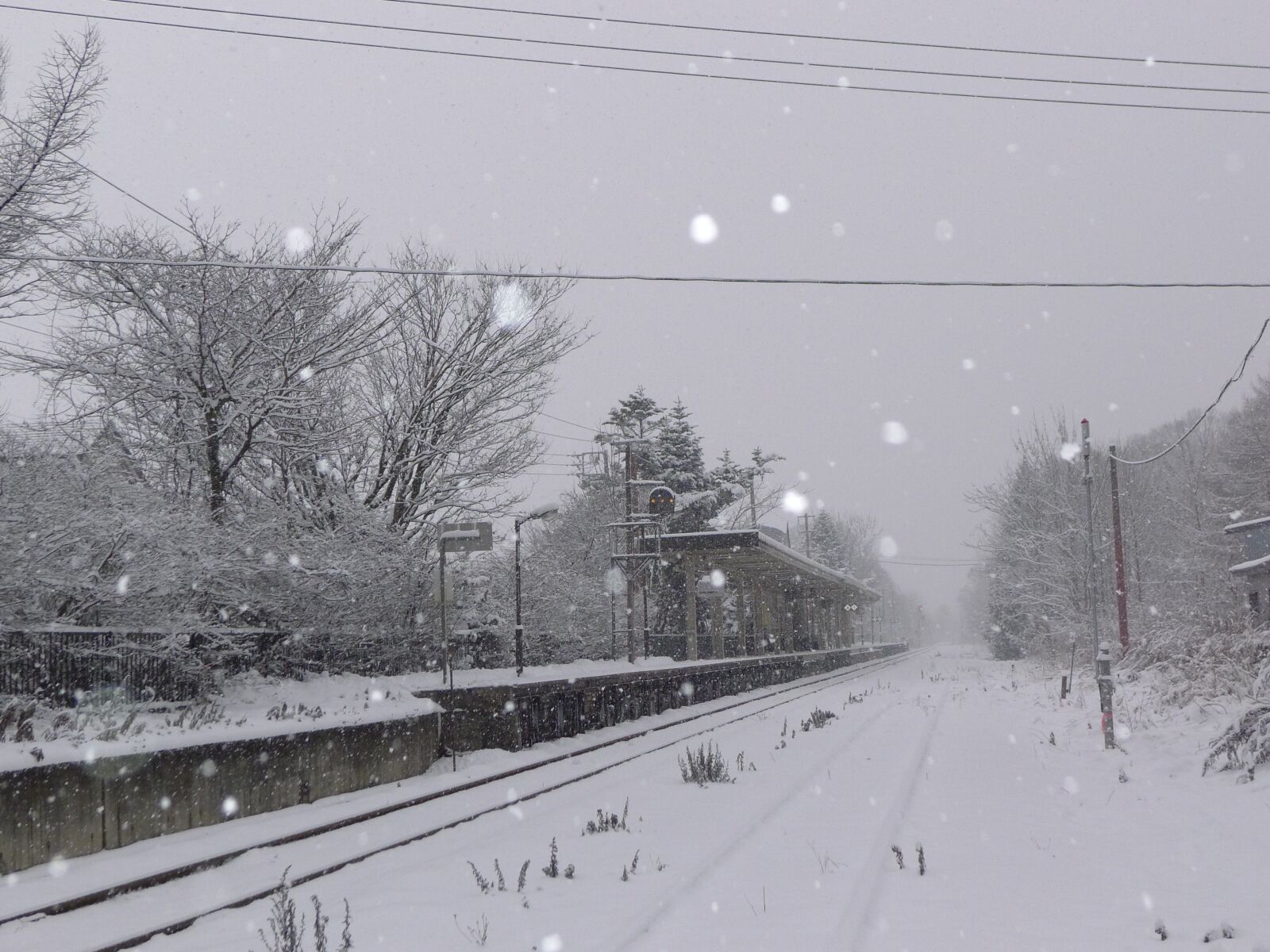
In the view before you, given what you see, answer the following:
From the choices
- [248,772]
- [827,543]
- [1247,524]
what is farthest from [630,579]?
[827,543]

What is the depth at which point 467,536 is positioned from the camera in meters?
15.7

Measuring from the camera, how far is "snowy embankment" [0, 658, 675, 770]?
8422 mm

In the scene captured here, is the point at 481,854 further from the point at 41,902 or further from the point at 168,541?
the point at 168,541

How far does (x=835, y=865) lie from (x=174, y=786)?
5731 mm

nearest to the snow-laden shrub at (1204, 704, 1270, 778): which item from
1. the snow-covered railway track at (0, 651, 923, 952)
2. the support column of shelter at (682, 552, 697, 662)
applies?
the snow-covered railway track at (0, 651, 923, 952)

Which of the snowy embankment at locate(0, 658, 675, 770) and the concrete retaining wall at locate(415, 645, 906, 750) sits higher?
the snowy embankment at locate(0, 658, 675, 770)

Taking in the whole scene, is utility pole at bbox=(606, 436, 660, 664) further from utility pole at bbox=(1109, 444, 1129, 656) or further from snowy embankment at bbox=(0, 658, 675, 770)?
snowy embankment at bbox=(0, 658, 675, 770)

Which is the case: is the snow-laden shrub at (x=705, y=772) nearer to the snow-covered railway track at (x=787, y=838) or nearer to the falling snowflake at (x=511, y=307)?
the snow-covered railway track at (x=787, y=838)

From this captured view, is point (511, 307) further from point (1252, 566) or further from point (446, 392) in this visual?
point (1252, 566)

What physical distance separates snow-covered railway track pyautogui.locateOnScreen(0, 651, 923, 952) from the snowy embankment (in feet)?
4.21

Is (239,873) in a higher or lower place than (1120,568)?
lower

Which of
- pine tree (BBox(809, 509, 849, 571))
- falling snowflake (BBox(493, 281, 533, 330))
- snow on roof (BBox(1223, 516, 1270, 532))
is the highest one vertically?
falling snowflake (BBox(493, 281, 533, 330))

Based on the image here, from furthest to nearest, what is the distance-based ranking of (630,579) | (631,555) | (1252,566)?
1. (630,579)
2. (631,555)
3. (1252,566)

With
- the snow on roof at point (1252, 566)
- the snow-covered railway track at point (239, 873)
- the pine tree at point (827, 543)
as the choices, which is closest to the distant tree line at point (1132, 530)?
the snow on roof at point (1252, 566)
